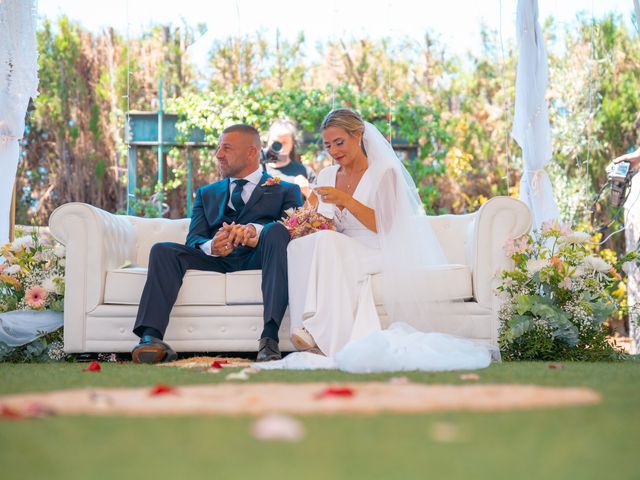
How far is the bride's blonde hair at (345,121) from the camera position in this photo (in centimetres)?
396

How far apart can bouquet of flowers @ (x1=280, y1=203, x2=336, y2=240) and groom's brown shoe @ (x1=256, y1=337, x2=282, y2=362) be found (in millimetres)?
509

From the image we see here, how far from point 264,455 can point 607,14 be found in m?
7.50

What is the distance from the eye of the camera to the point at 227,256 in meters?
4.07

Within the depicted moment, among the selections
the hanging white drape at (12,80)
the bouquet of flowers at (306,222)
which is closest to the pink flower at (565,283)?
the bouquet of flowers at (306,222)

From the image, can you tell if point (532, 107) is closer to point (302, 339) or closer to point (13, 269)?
point (302, 339)

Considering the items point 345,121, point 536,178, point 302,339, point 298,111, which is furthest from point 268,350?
point 298,111

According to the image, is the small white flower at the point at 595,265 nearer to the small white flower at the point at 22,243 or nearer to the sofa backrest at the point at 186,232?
the sofa backrest at the point at 186,232

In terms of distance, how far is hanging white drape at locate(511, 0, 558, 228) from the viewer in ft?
15.3

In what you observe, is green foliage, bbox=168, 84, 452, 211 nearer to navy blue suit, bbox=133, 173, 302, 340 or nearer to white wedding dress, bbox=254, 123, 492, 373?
navy blue suit, bbox=133, 173, 302, 340

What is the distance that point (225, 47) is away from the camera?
7828 millimetres

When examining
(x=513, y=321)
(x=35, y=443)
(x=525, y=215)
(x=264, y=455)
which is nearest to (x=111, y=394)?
(x=35, y=443)

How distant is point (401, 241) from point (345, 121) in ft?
2.03

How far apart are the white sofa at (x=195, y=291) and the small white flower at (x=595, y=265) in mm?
307

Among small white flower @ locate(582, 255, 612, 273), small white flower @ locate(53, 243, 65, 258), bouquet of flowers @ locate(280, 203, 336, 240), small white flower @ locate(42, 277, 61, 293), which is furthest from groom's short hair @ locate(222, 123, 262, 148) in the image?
small white flower @ locate(582, 255, 612, 273)
